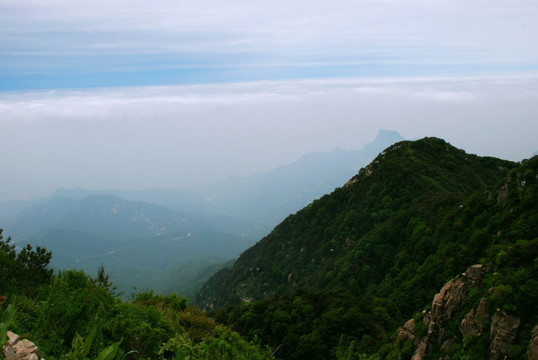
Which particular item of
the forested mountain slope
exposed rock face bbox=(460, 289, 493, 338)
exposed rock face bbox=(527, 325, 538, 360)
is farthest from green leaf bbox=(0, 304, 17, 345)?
the forested mountain slope

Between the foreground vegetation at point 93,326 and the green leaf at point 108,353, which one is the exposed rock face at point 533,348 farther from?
the green leaf at point 108,353

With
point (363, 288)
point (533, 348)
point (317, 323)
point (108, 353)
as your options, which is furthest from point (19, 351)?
point (363, 288)

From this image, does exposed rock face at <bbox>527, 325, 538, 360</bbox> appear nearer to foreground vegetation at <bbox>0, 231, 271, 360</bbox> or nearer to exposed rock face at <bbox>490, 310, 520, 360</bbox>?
exposed rock face at <bbox>490, 310, 520, 360</bbox>

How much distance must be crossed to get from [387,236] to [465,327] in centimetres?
2835

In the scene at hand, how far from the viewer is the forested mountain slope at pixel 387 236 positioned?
30.2 meters

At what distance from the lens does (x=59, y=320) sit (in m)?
12.3

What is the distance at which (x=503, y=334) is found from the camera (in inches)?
512

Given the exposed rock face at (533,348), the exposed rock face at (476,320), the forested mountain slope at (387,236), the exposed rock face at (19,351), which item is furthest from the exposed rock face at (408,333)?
the exposed rock face at (19,351)

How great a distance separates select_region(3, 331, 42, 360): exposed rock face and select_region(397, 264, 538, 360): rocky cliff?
14.2 m

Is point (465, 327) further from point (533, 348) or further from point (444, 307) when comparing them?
point (533, 348)

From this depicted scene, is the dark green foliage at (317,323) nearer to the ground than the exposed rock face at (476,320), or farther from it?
nearer to the ground

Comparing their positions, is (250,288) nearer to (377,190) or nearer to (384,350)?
(377,190)

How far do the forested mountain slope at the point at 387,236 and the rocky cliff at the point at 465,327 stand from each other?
24.4 feet

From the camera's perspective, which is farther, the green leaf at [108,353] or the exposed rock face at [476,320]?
the exposed rock face at [476,320]
